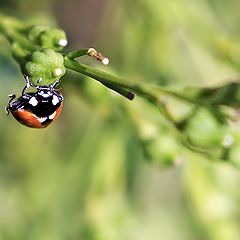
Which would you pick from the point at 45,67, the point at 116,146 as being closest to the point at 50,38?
the point at 45,67

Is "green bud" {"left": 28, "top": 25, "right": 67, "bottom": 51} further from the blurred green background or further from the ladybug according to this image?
the blurred green background

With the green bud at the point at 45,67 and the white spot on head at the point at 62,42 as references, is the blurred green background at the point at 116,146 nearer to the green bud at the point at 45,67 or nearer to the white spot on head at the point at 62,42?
the white spot on head at the point at 62,42

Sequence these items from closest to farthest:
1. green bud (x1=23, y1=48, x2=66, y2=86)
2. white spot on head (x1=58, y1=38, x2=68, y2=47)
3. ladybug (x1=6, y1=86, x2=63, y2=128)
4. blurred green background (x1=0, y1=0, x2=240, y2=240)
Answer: green bud (x1=23, y1=48, x2=66, y2=86) → white spot on head (x1=58, y1=38, x2=68, y2=47) → ladybug (x1=6, y1=86, x2=63, y2=128) → blurred green background (x1=0, y1=0, x2=240, y2=240)

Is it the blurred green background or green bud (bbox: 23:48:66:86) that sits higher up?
the blurred green background

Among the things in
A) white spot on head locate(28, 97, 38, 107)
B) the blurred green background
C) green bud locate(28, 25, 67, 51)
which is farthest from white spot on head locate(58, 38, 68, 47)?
the blurred green background

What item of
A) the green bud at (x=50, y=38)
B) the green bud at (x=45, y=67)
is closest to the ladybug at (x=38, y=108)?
the green bud at (x=50, y=38)

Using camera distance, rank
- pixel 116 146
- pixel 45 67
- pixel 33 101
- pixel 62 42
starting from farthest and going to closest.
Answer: pixel 116 146
pixel 33 101
pixel 62 42
pixel 45 67

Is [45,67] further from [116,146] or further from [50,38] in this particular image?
[116,146]
